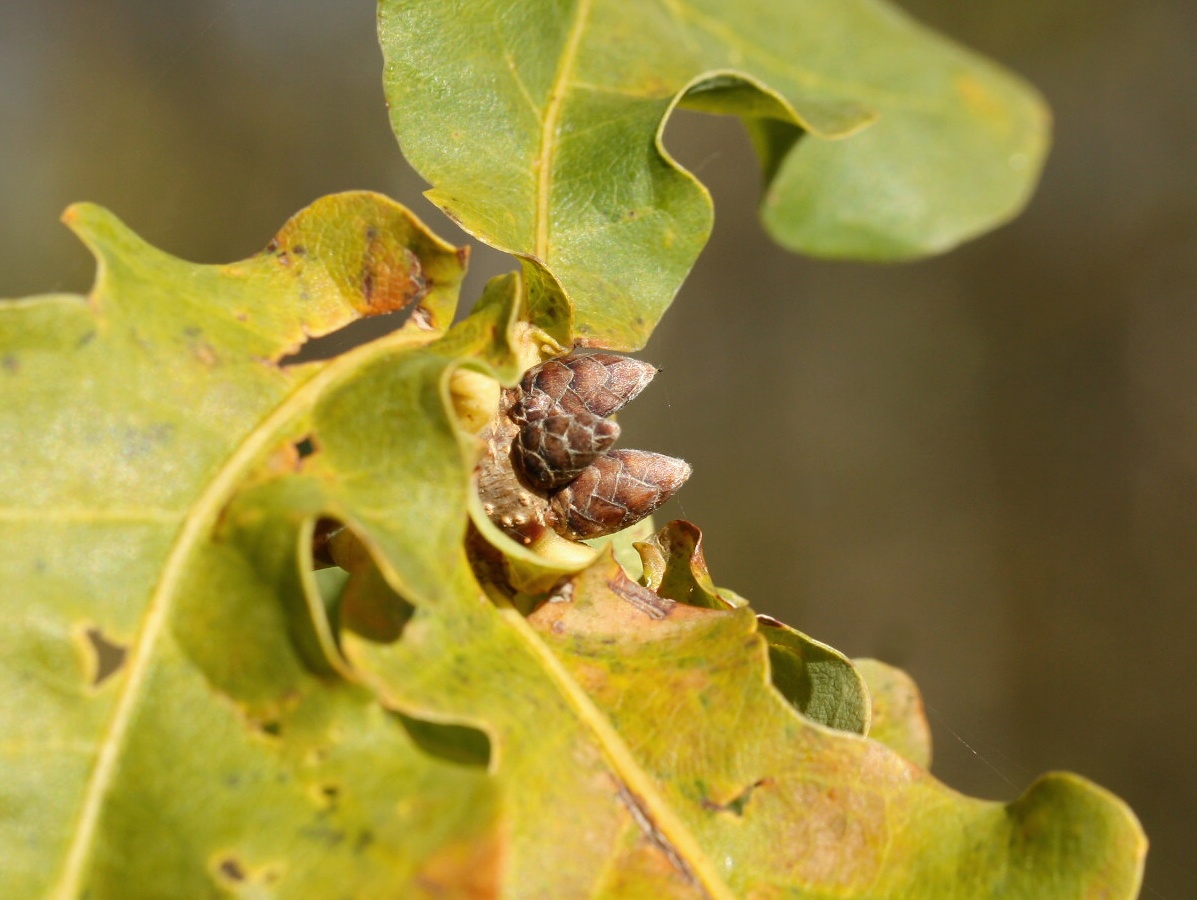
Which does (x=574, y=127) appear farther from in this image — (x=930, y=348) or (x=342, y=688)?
(x=930, y=348)

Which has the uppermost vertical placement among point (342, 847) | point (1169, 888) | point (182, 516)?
point (182, 516)

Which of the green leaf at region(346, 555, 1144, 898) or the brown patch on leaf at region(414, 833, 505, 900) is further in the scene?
the green leaf at region(346, 555, 1144, 898)

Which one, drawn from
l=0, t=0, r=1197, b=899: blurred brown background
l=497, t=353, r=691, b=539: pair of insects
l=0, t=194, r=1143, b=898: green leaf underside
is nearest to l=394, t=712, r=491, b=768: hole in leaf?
l=0, t=194, r=1143, b=898: green leaf underside

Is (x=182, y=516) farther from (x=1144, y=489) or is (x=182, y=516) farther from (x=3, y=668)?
(x=1144, y=489)

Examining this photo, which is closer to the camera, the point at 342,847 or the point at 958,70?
the point at 342,847

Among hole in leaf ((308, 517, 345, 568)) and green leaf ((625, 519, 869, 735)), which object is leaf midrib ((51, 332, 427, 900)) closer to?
hole in leaf ((308, 517, 345, 568))

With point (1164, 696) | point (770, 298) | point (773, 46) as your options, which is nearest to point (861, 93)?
point (773, 46)

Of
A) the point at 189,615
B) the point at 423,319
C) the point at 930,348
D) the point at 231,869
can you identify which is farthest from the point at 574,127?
the point at 930,348
